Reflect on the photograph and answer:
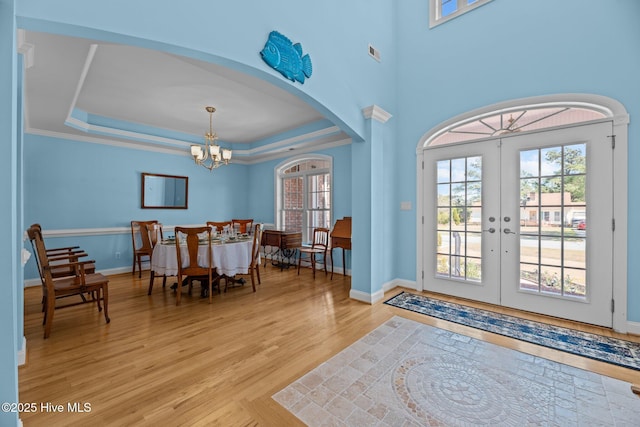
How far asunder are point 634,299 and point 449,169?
89.5 inches

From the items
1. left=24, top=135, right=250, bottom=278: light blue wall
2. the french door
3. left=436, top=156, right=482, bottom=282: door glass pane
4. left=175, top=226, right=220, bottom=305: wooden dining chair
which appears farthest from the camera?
left=24, top=135, right=250, bottom=278: light blue wall

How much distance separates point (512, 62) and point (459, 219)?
2047mm

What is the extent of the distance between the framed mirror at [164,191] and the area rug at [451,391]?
506 centimetres

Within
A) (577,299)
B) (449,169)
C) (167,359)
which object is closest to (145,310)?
(167,359)

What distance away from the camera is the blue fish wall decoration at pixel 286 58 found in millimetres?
2330

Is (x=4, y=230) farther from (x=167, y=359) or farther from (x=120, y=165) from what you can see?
(x=120, y=165)

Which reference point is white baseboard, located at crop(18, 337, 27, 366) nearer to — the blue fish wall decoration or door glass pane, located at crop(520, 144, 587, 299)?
the blue fish wall decoration

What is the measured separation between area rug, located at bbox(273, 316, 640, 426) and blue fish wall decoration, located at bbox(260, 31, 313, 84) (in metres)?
2.57

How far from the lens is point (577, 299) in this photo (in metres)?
2.93

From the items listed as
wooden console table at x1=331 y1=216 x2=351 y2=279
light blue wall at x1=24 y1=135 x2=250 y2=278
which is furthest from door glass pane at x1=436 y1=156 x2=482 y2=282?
light blue wall at x1=24 y1=135 x2=250 y2=278

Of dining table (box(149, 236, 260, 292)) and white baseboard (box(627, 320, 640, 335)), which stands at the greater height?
dining table (box(149, 236, 260, 292))

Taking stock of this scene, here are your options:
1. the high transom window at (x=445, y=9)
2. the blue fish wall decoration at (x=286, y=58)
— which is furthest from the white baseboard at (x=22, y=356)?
the high transom window at (x=445, y=9)

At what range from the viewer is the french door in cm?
282

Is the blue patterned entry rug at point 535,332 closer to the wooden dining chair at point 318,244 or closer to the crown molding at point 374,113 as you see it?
the wooden dining chair at point 318,244
